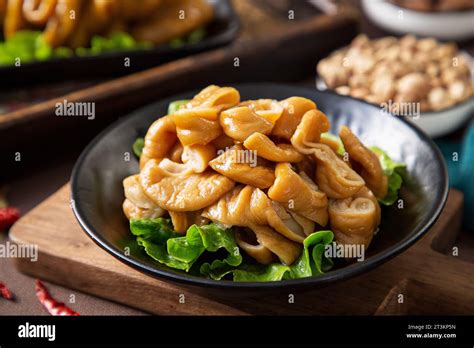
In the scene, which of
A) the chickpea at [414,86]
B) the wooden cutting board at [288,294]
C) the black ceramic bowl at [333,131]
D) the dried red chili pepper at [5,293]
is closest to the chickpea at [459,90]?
the chickpea at [414,86]

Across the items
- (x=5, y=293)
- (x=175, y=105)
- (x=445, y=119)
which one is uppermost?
(x=175, y=105)

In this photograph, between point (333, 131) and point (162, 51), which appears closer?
point (333, 131)

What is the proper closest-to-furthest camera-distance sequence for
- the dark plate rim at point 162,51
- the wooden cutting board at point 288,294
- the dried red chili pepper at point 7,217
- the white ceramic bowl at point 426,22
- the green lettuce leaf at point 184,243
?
the green lettuce leaf at point 184,243 < the wooden cutting board at point 288,294 < the dried red chili pepper at point 7,217 < the dark plate rim at point 162,51 < the white ceramic bowl at point 426,22

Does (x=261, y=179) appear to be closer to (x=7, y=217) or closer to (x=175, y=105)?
(x=175, y=105)

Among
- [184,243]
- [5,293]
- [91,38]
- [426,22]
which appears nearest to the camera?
[184,243]

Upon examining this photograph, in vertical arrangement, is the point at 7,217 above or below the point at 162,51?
below

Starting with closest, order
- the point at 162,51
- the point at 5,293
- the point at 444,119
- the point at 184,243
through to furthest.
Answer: the point at 184,243
the point at 5,293
the point at 444,119
the point at 162,51

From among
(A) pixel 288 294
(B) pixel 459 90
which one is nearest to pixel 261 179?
(A) pixel 288 294

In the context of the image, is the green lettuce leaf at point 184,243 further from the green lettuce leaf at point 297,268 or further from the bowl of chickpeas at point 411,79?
the bowl of chickpeas at point 411,79
